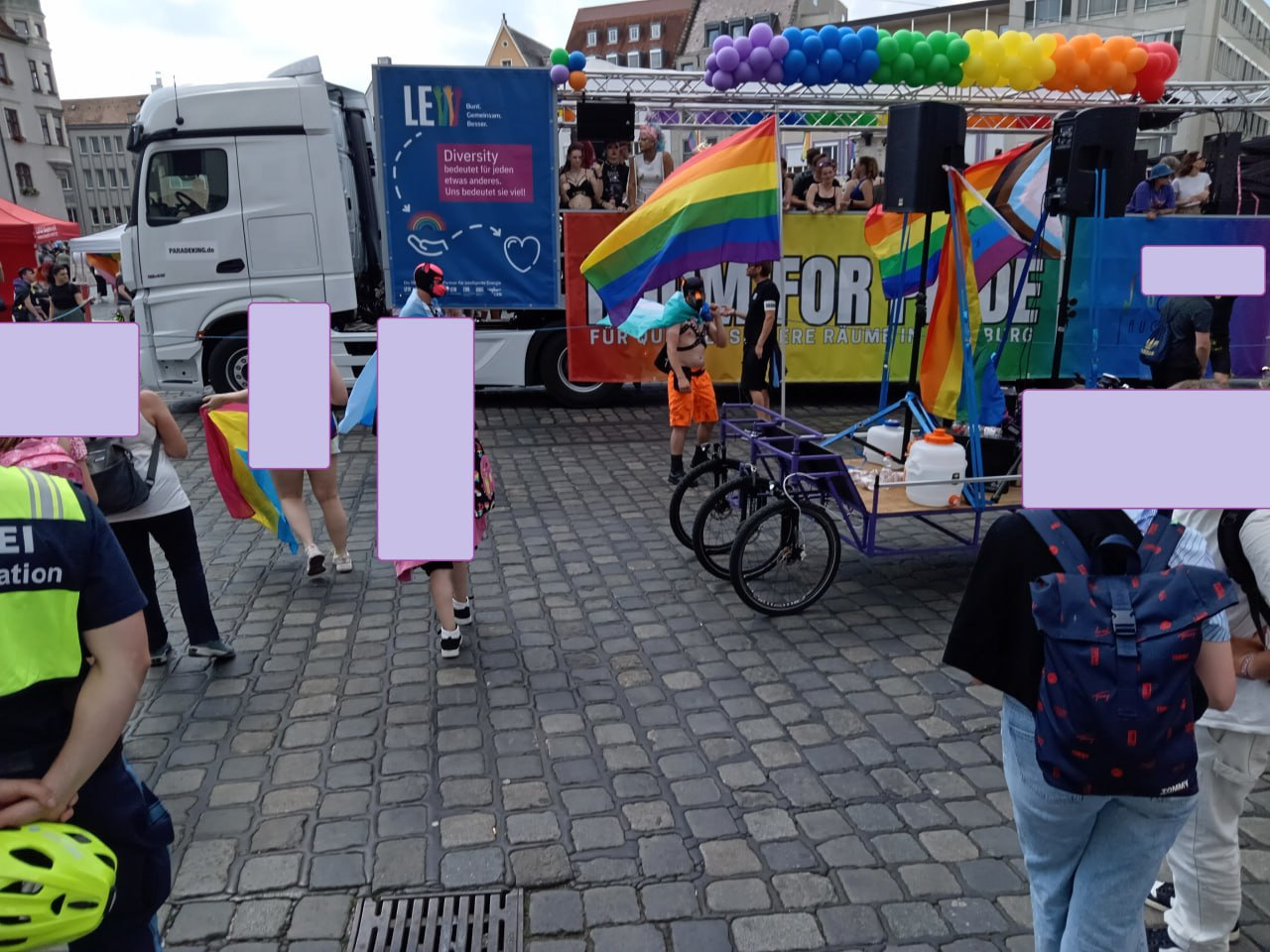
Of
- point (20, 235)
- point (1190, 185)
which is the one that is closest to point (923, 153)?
point (1190, 185)

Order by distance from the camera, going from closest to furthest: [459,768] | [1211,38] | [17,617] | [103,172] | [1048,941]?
[17,617] → [1048,941] → [459,768] → [1211,38] → [103,172]

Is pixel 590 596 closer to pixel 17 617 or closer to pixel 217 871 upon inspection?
pixel 217 871

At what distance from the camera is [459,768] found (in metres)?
3.79

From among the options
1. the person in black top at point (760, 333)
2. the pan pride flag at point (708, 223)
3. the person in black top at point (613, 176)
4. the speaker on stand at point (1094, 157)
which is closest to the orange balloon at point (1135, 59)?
the person in black top at point (760, 333)

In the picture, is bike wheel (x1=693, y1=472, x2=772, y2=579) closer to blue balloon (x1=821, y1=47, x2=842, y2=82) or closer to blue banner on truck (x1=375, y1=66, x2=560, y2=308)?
blue banner on truck (x1=375, y1=66, x2=560, y2=308)

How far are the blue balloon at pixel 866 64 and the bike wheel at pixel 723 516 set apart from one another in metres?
7.18

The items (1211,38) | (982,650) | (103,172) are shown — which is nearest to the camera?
(982,650)

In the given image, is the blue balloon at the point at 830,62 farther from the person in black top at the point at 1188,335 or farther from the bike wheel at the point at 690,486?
the bike wheel at the point at 690,486

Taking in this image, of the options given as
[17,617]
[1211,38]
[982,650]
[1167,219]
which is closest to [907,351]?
[1167,219]

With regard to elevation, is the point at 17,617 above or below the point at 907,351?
above

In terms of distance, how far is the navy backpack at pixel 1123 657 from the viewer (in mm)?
1854

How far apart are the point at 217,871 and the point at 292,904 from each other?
363 millimetres

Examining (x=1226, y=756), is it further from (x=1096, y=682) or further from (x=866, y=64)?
(x=866, y=64)

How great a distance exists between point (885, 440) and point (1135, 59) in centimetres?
877
